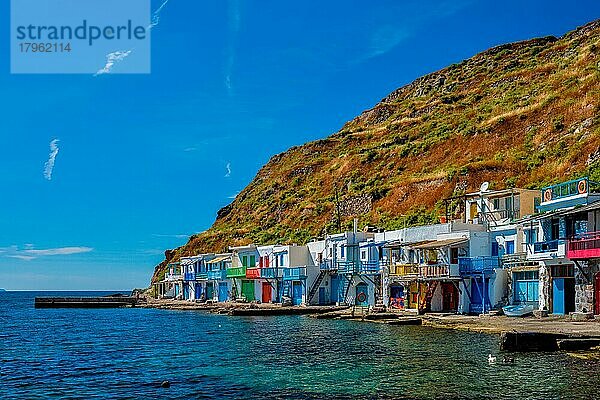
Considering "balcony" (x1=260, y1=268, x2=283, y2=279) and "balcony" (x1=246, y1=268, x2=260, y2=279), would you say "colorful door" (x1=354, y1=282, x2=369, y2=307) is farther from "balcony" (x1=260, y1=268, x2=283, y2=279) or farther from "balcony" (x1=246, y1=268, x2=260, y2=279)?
"balcony" (x1=246, y1=268, x2=260, y2=279)

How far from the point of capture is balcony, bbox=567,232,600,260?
43.4 m

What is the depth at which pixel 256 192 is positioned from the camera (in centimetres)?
16112

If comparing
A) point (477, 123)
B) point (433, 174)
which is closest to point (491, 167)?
point (433, 174)

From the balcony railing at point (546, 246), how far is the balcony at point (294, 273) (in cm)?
3161

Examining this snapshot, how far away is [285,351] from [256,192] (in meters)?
123

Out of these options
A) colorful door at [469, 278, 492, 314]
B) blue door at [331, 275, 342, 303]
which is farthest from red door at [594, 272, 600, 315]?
blue door at [331, 275, 342, 303]

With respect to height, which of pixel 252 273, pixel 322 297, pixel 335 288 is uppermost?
pixel 252 273

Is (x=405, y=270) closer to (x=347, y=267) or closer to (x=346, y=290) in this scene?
(x=347, y=267)

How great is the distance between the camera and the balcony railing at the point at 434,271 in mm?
55719

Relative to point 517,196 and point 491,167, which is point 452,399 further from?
point 491,167

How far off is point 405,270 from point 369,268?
28.4 ft

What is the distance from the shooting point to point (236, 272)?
296 ft

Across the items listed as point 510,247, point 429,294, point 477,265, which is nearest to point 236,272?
point 429,294

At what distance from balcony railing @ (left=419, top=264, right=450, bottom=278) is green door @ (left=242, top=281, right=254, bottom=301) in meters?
34.4
